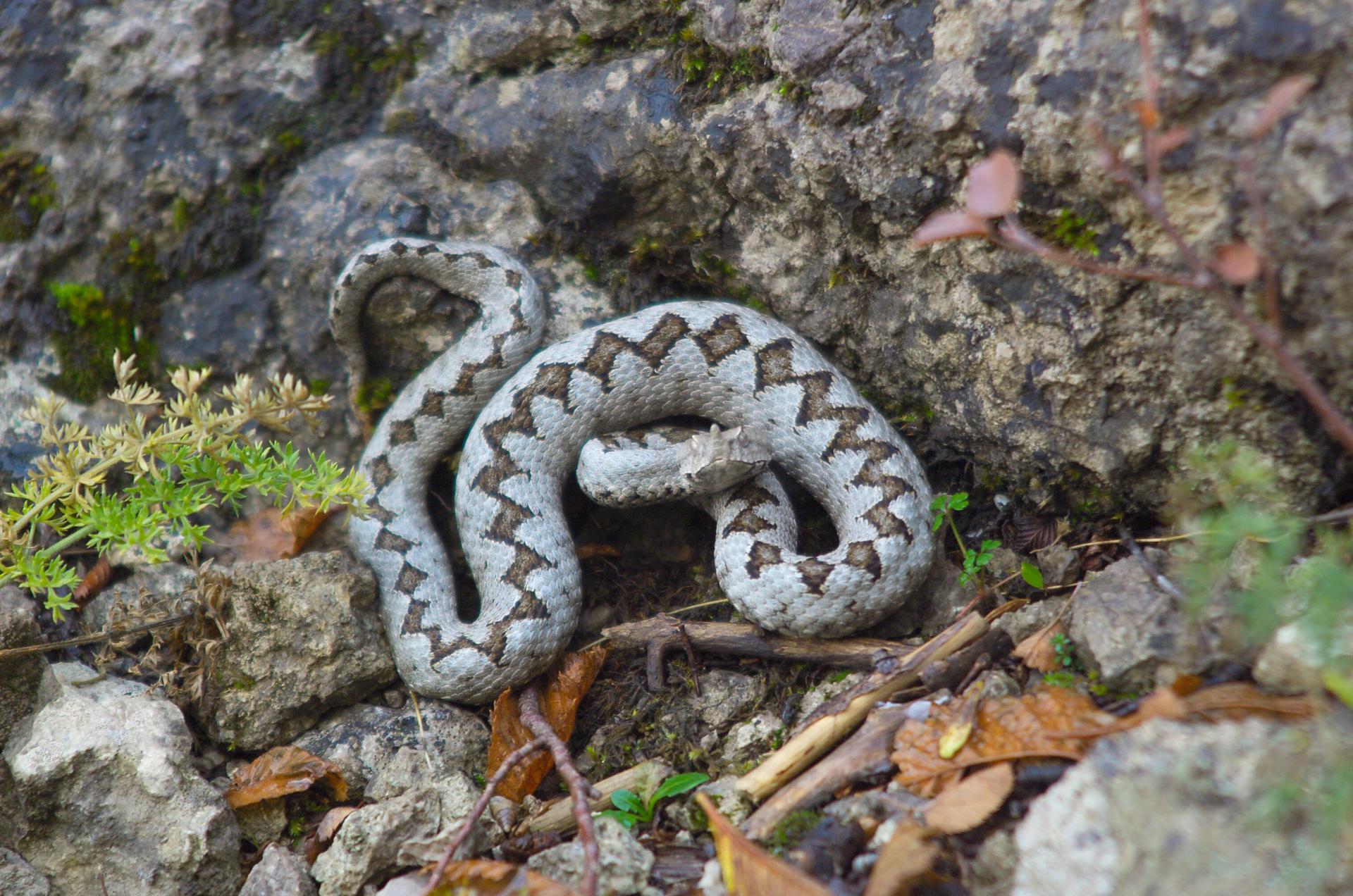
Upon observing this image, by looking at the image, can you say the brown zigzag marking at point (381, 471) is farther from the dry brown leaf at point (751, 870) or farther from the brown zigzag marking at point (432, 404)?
the dry brown leaf at point (751, 870)

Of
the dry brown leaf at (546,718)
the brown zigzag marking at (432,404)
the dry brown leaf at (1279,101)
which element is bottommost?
the dry brown leaf at (546,718)

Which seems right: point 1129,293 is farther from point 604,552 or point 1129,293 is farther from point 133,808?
point 133,808

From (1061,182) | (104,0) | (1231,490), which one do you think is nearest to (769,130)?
(1061,182)

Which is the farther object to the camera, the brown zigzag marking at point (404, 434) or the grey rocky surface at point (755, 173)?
the brown zigzag marking at point (404, 434)

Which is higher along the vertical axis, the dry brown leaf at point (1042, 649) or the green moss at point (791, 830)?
the dry brown leaf at point (1042, 649)

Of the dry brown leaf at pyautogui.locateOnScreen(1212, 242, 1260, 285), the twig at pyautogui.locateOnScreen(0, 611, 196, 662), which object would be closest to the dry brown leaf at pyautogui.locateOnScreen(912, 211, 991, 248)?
the dry brown leaf at pyautogui.locateOnScreen(1212, 242, 1260, 285)

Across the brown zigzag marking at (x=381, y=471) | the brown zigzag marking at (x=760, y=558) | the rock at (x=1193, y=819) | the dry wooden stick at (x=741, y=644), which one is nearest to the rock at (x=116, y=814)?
the brown zigzag marking at (x=381, y=471)

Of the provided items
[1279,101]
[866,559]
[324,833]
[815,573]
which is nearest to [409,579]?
[324,833]

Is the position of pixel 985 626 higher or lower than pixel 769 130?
lower
